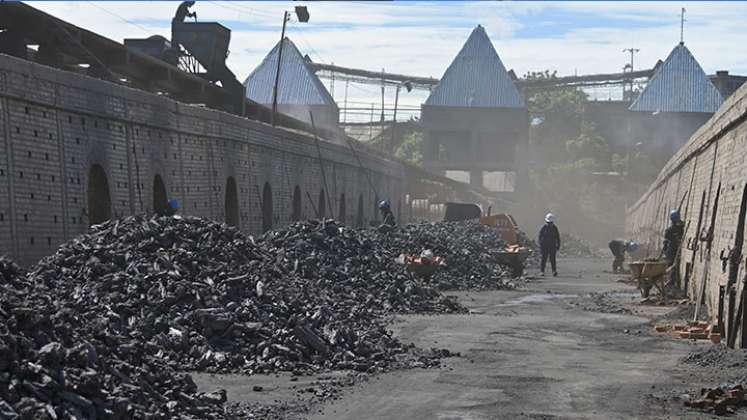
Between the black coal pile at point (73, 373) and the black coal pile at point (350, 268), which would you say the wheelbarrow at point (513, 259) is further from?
the black coal pile at point (73, 373)

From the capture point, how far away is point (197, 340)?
13906mm

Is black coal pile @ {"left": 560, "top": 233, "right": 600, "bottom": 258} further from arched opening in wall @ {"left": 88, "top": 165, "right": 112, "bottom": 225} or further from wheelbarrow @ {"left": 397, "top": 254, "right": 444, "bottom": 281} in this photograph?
arched opening in wall @ {"left": 88, "top": 165, "right": 112, "bottom": 225}

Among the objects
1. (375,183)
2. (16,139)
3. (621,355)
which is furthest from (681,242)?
(375,183)

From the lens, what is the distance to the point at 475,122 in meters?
83.8

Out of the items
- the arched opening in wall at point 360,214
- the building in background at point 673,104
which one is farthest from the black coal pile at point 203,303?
the building in background at point 673,104

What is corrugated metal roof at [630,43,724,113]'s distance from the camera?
82688 millimetres

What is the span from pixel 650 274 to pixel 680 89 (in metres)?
63.2

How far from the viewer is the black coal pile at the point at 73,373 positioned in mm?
8445

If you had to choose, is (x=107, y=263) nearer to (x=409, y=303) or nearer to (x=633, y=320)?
(x=409, y=303)

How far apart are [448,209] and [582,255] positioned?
24.6 ft

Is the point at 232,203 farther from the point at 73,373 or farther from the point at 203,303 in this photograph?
the point at 73,373

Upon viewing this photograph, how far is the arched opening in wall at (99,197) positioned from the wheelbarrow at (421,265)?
6780 millimetres

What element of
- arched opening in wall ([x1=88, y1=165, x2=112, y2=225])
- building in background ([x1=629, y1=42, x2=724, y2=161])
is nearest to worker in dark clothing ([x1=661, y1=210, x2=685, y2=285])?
arched opening in wall ([x1=88, y1=165, x2=112, y2=225])

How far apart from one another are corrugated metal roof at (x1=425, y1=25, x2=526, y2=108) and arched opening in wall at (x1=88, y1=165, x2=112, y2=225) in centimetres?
6262
